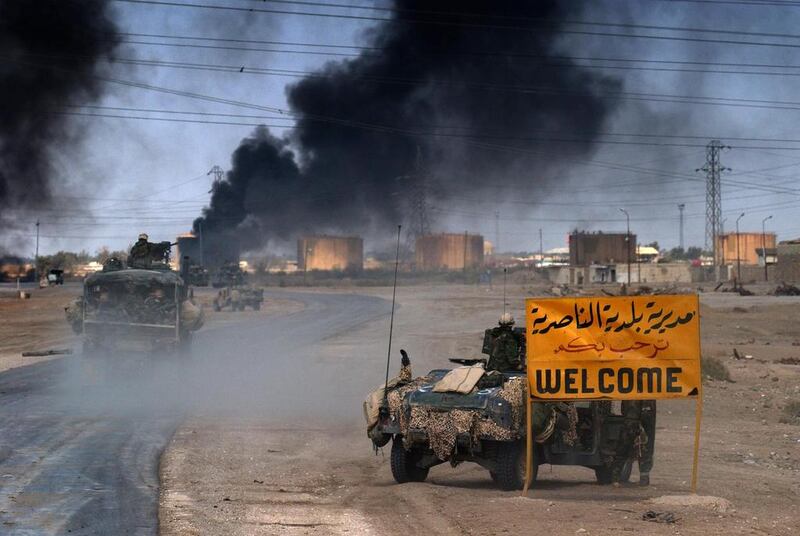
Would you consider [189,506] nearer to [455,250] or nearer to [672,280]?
[672,280]

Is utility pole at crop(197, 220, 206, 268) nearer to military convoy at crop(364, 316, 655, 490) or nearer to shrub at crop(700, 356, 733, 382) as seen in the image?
shrub at crop(700, 356, 733, 382)

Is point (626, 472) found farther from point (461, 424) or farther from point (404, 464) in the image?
point (404, 464)

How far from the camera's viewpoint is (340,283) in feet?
365

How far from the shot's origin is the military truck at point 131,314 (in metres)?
22.0

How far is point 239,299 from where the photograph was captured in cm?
6256

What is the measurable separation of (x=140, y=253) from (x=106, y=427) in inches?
343

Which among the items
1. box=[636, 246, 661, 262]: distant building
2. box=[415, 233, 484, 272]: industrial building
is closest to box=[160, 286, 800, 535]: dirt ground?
box=[415, 233, 484, 272]: industrial building

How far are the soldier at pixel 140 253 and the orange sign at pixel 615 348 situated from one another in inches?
614

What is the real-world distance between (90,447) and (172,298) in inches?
352

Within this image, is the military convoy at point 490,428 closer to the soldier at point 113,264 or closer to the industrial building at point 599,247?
the soldier at point 113,264

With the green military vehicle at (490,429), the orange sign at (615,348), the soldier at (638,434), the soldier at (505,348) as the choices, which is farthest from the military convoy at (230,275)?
the orange sign at (615,348)

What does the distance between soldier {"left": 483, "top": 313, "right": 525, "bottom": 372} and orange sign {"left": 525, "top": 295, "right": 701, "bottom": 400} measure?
1459 millimetres

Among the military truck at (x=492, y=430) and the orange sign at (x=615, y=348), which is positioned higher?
the orange sign at (x=615, y=348)

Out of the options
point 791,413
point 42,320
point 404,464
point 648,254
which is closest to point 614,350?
point 404,464
